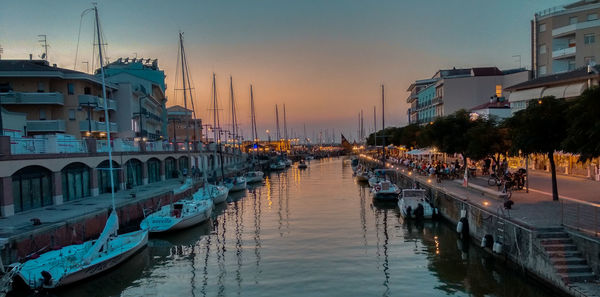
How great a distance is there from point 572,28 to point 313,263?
48505 mm

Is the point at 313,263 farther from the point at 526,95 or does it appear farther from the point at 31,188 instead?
the point at 526,95

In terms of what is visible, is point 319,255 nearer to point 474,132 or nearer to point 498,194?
point 498,194

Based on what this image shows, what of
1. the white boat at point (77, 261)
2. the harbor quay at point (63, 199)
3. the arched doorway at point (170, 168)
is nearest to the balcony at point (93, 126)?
the arched doorway at point (170, 168)

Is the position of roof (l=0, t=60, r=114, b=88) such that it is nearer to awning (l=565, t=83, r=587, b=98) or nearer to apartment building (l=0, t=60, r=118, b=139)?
apartment building (l=0, t=60, r=118, b=139)

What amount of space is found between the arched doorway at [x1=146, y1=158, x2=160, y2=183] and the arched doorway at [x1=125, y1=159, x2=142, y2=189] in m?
2.33

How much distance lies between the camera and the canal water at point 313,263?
1867 cm

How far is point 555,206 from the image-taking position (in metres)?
22.7

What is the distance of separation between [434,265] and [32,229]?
19.4m

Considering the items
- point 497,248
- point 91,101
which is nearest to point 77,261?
point 497,248

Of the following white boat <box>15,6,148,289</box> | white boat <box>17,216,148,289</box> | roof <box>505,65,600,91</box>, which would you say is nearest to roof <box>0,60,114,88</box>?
white boat <box>15,6,148,289</box>

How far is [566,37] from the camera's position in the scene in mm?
54469

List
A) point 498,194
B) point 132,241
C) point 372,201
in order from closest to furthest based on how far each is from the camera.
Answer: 1. point 132,241
2. point 498,194
3. point 372,201

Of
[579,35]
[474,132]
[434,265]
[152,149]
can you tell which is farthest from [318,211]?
[579,35]

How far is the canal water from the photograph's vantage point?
61.3ft
